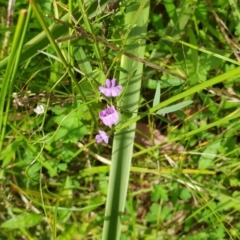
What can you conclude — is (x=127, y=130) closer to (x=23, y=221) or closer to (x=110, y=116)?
(x=110, y=116)

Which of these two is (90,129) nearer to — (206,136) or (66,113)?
(66,113)

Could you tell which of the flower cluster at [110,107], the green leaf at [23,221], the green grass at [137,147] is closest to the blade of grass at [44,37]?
the green grass at [137,147]

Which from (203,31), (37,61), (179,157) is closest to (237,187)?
(179,157)

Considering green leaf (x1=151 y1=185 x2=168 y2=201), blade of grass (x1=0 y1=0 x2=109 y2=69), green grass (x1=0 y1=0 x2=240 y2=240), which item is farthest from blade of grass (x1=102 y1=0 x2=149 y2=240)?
green leaf (x1=151 y1=185 x2=168 y2=201)

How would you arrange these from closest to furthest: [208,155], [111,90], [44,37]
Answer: [111,90]
[44,37]
[208,155]

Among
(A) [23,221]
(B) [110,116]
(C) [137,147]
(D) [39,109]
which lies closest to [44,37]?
(D) [39,109]

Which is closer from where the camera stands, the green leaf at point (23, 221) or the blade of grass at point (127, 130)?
the blade of grass at point (127, 130)

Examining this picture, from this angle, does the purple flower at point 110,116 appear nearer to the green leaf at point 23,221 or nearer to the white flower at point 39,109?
the white flower at point 39,109
